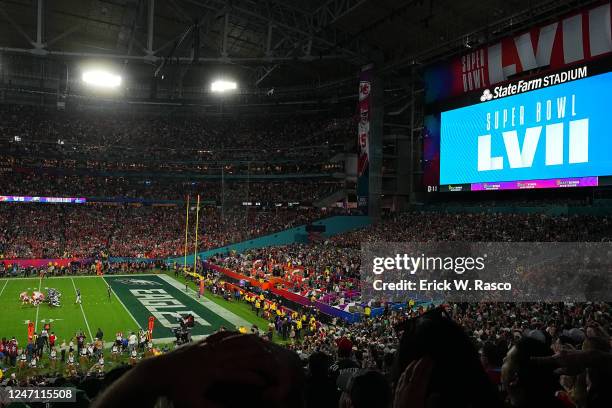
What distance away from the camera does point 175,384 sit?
899 mm

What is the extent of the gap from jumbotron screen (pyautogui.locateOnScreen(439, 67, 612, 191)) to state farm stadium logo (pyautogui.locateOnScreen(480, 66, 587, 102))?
0.04m

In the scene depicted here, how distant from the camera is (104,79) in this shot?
49.6 meters

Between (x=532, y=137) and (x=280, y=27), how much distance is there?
20353mm

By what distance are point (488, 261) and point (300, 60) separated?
24812 mm

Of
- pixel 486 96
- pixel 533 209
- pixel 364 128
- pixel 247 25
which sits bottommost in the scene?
pixel 533 209

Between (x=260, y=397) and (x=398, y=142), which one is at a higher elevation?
(x=398, y=142)

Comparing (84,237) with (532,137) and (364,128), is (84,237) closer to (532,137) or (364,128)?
A: (364,128)

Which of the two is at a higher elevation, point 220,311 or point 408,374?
point 408,374

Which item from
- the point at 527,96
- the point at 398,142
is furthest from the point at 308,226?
the point at 527,96

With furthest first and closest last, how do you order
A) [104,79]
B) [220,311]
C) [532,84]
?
[104,79] < [220,311] < [532,84]

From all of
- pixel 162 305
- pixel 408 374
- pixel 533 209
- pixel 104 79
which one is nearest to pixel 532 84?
pixel 533 209

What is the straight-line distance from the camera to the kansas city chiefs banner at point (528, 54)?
69.9 feet

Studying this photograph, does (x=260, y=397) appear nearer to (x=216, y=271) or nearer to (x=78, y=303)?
(x=78, y=303)

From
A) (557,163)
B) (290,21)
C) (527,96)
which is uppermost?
(290,21)
